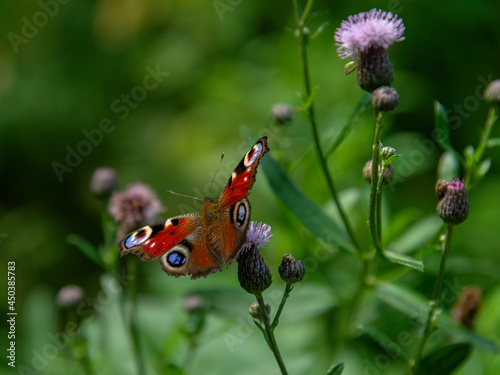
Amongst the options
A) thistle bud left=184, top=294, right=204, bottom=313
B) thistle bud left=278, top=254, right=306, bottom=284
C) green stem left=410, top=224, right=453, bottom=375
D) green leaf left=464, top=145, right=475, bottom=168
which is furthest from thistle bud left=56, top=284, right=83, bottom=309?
green leaf left=464, top=145, right=475, bottom=168

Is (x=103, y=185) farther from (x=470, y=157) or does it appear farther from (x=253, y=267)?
(x=470, y=157)

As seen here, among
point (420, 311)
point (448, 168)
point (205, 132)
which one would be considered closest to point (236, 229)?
point (420, 311)

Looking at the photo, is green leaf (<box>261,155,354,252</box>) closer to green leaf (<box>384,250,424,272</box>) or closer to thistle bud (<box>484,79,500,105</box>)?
green leaf (<box>384,250,424,272</box>)

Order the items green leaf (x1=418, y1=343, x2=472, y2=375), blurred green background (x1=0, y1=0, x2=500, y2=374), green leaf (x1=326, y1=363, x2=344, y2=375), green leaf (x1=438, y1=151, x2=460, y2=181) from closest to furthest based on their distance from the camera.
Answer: green leaf (x1=326, y1=363, x2=344, y2=375), green leaf (x1=418, y1=343, x2=472, y2=375), green leaf (x1=438, y1=151, x2=460, y2=181), blurred green background (x1=0, y1=0, x2=500, y2=374)

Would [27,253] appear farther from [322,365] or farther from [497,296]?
[497,296]

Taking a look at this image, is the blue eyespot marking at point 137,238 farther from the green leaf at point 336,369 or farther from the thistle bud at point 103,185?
the green leaf at point 336,369

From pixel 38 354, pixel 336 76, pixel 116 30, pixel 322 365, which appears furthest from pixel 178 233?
pixel 116 30

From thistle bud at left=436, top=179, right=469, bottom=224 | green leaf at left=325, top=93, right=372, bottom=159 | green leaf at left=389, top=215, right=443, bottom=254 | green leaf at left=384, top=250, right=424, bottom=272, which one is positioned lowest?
green leaf at left=389, top=215, right=443, bottom=254
